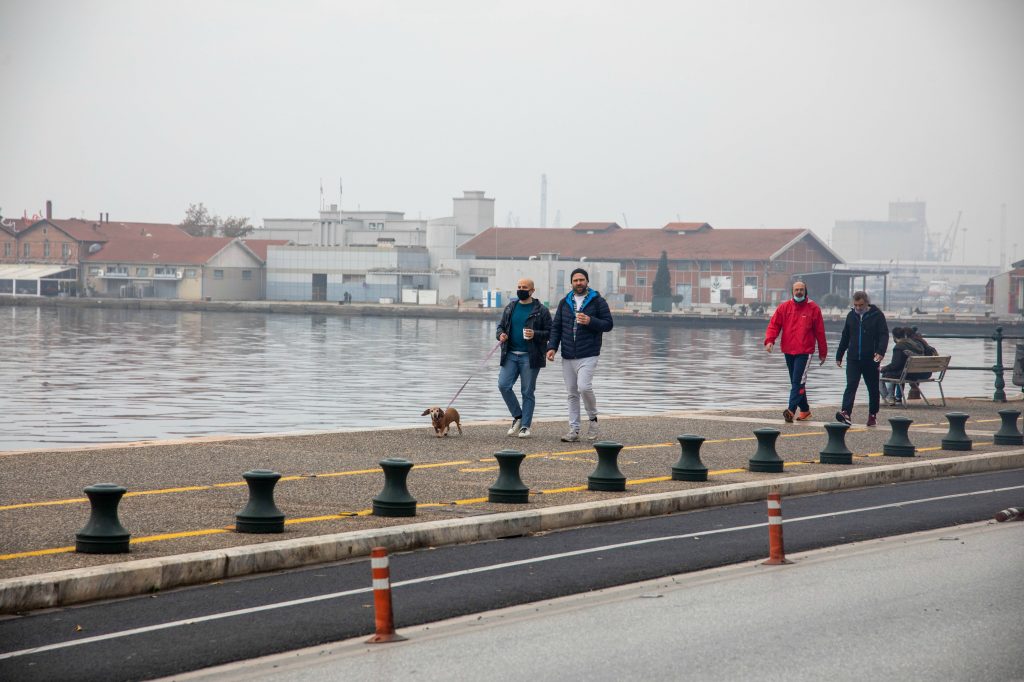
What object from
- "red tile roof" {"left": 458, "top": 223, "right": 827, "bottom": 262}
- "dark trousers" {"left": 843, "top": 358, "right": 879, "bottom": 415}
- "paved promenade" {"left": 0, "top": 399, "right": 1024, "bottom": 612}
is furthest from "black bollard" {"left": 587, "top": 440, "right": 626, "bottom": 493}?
"red tile roof" {"left": 458, "top": 223, "right": 827, "bottom": 262}

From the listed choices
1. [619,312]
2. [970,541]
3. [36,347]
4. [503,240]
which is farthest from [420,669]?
[503,240]

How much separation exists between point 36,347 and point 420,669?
188 ft

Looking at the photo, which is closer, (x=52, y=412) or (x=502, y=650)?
(x=502, y=650)

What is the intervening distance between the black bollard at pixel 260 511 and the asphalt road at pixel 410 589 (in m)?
0.79

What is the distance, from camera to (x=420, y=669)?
7254 millimetres

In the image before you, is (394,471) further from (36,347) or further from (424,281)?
(424,281)

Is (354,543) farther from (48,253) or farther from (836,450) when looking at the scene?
(48,253)

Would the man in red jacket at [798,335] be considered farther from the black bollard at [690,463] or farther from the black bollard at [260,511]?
the black bollard at [260,511]

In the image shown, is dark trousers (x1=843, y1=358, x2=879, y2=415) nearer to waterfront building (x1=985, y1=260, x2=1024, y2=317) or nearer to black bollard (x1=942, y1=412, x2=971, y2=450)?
black bollard (x1=942, y1=412, x2=971, y2=450)

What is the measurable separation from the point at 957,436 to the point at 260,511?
10298mm

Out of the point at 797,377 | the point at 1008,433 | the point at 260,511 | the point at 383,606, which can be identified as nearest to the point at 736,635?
the point at 383,606

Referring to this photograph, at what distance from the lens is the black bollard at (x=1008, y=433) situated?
18.3 meters

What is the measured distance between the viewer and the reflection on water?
28.9 meters

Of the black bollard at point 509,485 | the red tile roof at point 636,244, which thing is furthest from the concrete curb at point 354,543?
the red tile roof at point 636,244
